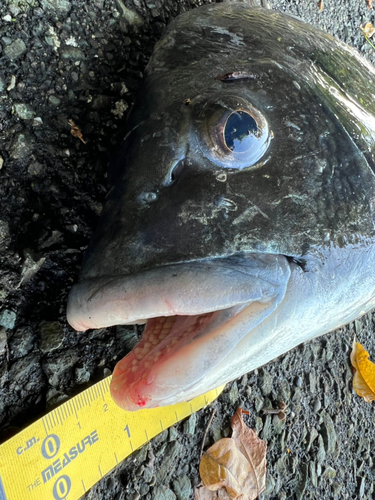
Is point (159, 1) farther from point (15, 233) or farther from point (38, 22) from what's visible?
point (15, 233)

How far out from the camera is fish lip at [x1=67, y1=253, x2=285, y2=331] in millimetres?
1129

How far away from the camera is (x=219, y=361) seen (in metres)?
1.18

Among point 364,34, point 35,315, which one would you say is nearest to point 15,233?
point 35,315

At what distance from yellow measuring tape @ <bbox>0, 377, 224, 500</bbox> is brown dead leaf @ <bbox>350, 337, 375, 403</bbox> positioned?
180 cm

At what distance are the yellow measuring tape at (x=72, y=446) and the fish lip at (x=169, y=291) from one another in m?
0.70

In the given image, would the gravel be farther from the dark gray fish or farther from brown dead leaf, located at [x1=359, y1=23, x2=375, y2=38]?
brown dead leaf, located at [x1=359, y1=23, x2=375, y2=38]

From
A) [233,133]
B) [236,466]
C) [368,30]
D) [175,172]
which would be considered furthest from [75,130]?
[368,30]

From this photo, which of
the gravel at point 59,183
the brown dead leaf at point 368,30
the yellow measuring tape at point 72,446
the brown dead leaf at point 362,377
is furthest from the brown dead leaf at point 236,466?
the brown dead leaf at point 368,30

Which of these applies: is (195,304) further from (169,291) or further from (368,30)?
(368,30)

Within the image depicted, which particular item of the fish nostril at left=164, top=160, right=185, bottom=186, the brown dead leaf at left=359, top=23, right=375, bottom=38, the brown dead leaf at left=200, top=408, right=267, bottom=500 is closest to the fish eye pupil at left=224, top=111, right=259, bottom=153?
the fish nostril at left=164, top=160, right=185, bottom=186

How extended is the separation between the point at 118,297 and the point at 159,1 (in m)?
1.57

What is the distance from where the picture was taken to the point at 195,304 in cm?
113

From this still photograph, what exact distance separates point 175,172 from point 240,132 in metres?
0.21

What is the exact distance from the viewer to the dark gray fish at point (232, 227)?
118cm
